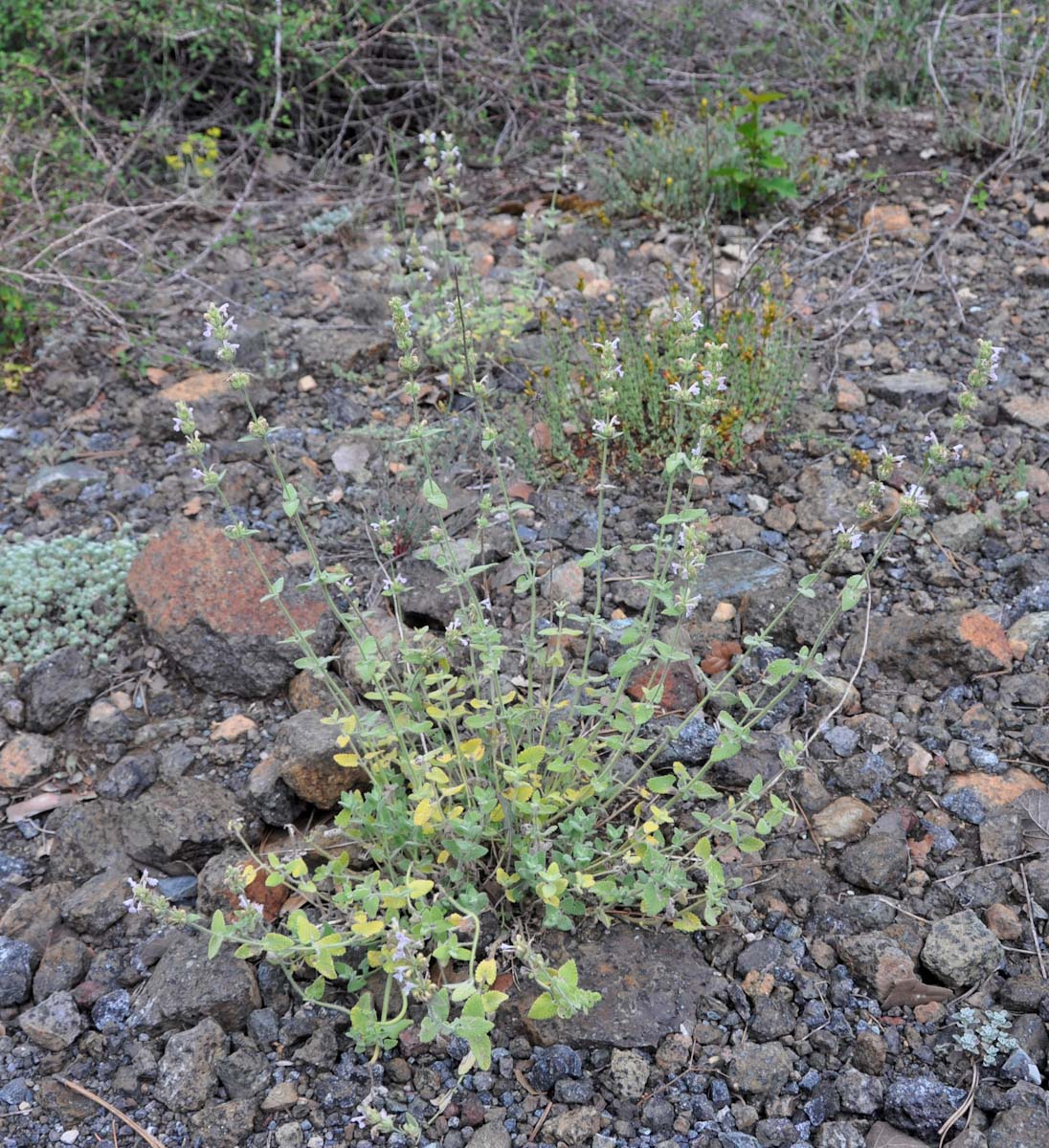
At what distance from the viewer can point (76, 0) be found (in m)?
5.87

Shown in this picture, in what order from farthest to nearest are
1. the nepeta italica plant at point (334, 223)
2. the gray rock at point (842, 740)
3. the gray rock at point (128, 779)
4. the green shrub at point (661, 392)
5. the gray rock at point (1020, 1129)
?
the nepeta italica plant at point (334, 223) → the green shrub at point (661, 392) → the gray rock at point (128, 779) → the gray rock at point (842, 740) → the gray rock at point (1020, 1129)

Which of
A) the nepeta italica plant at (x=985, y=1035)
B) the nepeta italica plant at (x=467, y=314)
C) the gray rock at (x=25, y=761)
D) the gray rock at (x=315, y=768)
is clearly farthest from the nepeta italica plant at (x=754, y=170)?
the nepeta italica plant at (x=985, y=1035)

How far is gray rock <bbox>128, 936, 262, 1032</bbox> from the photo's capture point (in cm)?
248

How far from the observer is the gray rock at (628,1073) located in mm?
2328

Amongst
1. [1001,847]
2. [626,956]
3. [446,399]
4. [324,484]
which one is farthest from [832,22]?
[626,956]

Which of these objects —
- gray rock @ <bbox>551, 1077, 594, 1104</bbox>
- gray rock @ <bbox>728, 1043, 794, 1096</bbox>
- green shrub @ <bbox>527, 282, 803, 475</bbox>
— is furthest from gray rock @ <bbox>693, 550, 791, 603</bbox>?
gray rock @ <bbox>551, 1077, 594, 1104</bbox>

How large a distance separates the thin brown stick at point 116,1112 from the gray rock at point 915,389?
135 inches

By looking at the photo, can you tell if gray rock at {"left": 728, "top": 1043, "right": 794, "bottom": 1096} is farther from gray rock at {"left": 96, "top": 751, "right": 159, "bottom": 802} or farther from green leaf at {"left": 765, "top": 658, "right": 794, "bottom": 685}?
gray rock at {"left": 96, "top": 751, "right": 159, "bottom": 802}

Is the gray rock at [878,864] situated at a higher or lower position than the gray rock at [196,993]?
higher

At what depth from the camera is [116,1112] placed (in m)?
2.37

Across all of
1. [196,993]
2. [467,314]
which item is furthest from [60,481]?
[196,993]

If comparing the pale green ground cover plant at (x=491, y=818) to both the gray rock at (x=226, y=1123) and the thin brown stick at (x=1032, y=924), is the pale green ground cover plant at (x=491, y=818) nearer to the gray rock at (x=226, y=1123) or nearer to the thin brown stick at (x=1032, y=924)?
the gray rock at (x=226, y=1123)

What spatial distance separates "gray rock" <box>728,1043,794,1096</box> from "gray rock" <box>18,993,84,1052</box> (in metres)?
1.50

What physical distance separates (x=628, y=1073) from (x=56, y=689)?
209cm
